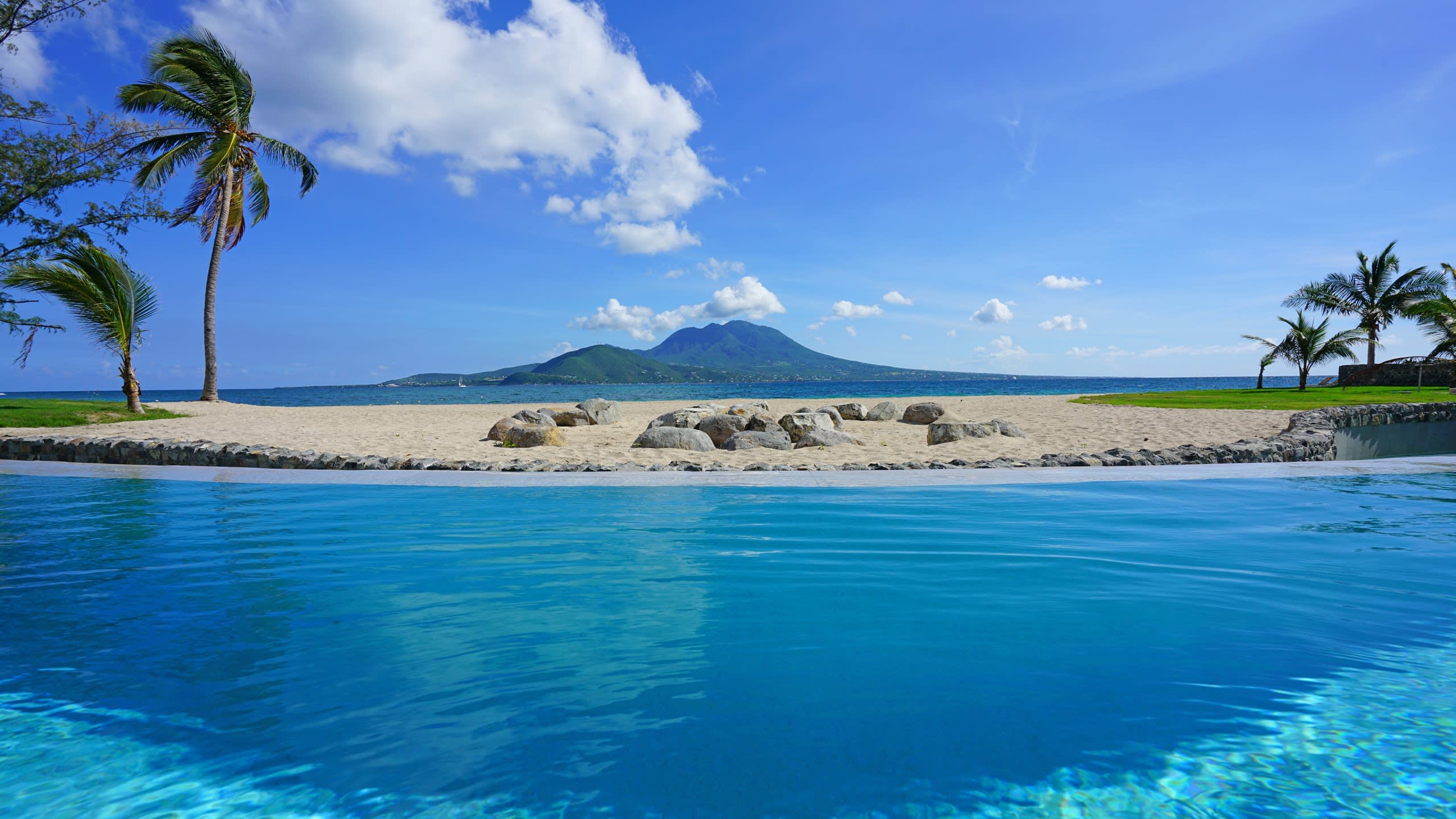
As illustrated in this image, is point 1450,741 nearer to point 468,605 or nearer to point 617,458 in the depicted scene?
point 468,605

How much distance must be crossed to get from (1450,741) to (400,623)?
5.09 metres

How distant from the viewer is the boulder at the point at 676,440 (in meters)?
12.5

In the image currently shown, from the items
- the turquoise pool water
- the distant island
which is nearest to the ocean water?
the distant island

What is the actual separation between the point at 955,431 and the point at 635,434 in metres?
7.04

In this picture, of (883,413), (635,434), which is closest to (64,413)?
(635,434)

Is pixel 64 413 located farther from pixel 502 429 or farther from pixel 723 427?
pixel 723 427

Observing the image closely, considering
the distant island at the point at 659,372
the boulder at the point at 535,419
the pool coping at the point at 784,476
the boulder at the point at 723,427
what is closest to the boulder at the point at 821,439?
the boulder at the point at 723,427

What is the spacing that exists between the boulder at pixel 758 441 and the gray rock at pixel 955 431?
324cm

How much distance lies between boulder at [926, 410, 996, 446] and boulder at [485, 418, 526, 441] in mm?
8176

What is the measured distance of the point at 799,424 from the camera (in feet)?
44.3

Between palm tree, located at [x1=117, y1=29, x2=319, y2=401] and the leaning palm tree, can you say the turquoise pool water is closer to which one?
palm tree, located at [x1=117, y1=29, x2=319, y2=401]

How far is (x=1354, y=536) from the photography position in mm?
6227

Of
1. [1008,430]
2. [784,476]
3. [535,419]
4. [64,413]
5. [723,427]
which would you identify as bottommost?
[784,476]

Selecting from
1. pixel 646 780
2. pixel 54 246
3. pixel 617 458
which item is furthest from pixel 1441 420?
pixel 54 246
